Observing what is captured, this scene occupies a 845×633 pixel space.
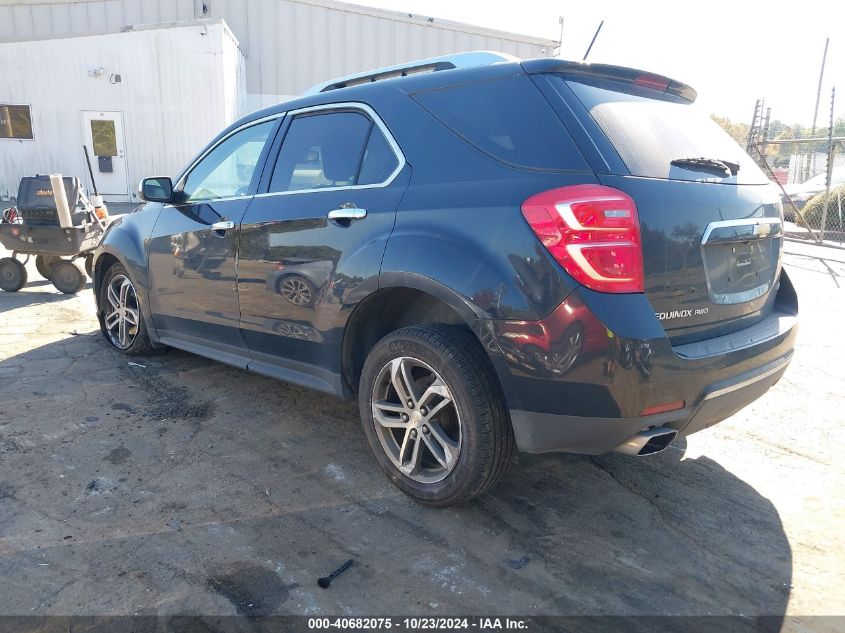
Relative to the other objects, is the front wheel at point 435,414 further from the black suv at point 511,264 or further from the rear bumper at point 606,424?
the rear bumper at point 606,424

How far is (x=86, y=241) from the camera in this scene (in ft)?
23.4

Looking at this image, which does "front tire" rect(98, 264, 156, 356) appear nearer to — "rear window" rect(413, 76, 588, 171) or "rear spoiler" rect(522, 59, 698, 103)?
"rear window" rect(413, 76, 588, 171)

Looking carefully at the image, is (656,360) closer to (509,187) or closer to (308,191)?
(509,187)

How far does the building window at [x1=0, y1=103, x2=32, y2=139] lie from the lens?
15750 mm

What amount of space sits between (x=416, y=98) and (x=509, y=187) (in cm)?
78

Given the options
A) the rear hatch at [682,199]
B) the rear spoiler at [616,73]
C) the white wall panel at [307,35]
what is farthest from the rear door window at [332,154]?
the white wall panel at [307,35]

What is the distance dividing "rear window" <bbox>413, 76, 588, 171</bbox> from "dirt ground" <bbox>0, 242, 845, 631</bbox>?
1.53 meters

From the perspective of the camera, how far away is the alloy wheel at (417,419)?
2725 mm

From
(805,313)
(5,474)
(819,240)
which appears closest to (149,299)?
(5,474)

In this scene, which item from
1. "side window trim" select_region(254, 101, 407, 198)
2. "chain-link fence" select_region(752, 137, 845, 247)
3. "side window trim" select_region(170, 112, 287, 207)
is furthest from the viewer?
"chain-link fence" select_region(752, 137, 845, 247)

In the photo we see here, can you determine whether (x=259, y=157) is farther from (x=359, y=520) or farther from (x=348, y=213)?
(x=359, y=520)

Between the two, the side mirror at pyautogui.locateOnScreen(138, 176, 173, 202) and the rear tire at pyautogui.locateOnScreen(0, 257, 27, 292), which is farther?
the rear tire at pyautogui.locateOnScreen(0, 257, 27, 292)

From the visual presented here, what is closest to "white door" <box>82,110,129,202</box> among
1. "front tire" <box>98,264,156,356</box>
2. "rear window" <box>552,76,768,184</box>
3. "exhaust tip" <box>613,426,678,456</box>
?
"front tire" <box>98,264,156,356</box>

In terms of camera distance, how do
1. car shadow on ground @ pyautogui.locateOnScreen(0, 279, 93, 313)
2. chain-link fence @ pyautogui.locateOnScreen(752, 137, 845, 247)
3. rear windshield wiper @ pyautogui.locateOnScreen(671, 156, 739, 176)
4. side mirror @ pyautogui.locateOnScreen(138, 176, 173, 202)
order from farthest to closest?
1. chain-link fence @ pyautogui.locateOnScreen(752, 137, 845, 247)
2. car shadow on ground @ pyautogui.locateOnScreen(0, 279, 93, 313)
3. side mirror @ pyautogui.locateOnScreen(138, 176, 173, 202)
4. rear windshield wiper @ pyautogui.locateOnScreen(671, 156, 739, 176)
